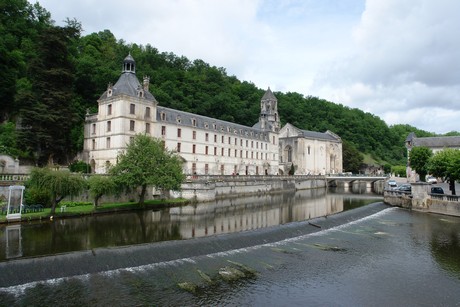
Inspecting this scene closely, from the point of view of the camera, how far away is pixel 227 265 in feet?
48.6

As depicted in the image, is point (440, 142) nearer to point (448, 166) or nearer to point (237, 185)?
point (448, 166)

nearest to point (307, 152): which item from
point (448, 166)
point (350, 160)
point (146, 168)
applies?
point (350, 160)

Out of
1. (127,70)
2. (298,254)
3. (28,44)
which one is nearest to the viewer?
(298,254)

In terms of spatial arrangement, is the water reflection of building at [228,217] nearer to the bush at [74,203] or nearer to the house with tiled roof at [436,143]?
the bush at [74,203]

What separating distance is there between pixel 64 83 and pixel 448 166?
143 feet

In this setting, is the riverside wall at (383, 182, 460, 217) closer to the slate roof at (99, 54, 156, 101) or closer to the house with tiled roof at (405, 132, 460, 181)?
the slate roof at (99, 54, 156, 101)

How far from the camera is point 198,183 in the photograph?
37.7m

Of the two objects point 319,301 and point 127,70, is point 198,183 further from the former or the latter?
point 319,301

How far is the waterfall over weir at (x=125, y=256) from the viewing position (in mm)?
12539

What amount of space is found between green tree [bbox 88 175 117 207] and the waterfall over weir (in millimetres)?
12014

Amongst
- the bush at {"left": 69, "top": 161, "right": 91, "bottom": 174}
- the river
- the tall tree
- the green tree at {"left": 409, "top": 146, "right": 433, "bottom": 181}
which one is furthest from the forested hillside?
the green tree at {"left": 409, "top": 146, "right": 433, "bottom": 181}

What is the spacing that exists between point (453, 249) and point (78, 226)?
23.2 metres

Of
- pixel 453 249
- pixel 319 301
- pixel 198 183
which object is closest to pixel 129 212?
pixel 198 183

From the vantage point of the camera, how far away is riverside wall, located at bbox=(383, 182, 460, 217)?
28.2 metres
